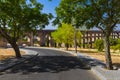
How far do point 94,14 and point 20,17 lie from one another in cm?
1337

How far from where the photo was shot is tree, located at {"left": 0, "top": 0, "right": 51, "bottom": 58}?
108 feet

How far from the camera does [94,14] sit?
23.0m

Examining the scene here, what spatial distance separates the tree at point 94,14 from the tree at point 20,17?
1071 centimetres

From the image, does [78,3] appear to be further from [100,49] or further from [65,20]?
[100,49]

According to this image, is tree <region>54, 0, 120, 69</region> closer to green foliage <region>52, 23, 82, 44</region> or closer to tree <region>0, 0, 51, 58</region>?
tree <region>0, 0, 51, 58</region>

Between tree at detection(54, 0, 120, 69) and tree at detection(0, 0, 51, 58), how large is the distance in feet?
35.1

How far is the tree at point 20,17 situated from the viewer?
3303 centimetres

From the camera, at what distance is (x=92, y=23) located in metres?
23.5

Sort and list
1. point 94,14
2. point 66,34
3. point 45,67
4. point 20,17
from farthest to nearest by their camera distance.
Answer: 1. point 66,34
2. point 20,17
3. point 45,67
4. point 94,14

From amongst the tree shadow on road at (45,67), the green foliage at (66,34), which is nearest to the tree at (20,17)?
the tree shadow on road at (45,67)

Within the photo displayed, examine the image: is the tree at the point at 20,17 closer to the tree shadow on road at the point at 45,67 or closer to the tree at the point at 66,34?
the tree shadow on road at the point at 45,67

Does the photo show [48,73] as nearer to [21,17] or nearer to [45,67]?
[45,67]

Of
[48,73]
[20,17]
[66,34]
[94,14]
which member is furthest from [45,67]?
[66,34]

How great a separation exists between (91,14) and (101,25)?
3.74ft
